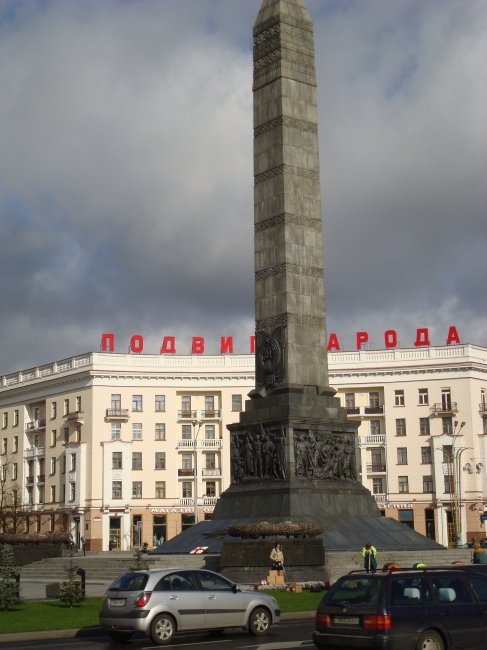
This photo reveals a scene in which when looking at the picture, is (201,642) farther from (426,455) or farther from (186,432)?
(186,432)

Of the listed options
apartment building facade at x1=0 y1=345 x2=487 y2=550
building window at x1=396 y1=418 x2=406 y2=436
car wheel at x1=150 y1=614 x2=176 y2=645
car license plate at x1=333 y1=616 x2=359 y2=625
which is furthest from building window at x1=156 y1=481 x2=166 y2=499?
car license plate at x1=333 y1=616 x2=359 y2=625

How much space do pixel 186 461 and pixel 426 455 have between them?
17.4 m

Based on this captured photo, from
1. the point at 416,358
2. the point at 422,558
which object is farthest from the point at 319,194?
the point at 416,358

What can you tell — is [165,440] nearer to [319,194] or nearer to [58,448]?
[58,448]

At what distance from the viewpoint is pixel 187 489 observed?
73.9m

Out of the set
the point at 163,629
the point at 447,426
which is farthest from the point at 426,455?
the point at 163,629

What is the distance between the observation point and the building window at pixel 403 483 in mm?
71938

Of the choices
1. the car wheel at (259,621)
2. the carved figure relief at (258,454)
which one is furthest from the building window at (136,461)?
the car wheel at (259,621)

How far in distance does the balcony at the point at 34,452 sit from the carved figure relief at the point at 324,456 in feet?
164

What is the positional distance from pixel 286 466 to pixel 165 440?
45.3 meters

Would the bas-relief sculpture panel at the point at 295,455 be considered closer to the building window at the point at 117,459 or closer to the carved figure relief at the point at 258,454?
the carved figure relief at the point at 258,454

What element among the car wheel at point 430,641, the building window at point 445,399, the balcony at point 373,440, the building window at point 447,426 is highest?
the building window at point 445,399

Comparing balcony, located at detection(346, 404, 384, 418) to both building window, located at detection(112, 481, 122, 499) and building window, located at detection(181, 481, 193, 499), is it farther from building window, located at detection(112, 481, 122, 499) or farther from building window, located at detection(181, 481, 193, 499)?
building window, located at detection(112, 481, 122, 499)

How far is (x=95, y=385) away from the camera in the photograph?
7338 cm
